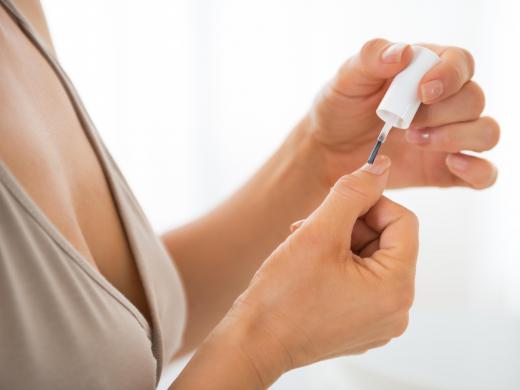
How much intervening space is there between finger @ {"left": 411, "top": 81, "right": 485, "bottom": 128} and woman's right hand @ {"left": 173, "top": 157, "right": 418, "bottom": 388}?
0.63 ft

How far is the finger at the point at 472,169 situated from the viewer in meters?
0.69

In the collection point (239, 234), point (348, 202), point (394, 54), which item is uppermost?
point (394, 54)

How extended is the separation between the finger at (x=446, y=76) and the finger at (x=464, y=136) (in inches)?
2.1

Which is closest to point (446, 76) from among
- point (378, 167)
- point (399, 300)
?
point (378, 167)

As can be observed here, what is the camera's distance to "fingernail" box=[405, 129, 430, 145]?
68cm

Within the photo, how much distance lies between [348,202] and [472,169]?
0.24 meters

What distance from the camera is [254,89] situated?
1.96 meters

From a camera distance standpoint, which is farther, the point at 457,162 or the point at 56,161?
the point at 457,162

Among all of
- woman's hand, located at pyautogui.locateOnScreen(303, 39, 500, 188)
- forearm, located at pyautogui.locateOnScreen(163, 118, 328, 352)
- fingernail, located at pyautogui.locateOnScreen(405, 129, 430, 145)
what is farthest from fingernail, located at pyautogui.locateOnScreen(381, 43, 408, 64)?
forearm, located at pyautogui.locateOnScreen(163, 118, 328, 352)

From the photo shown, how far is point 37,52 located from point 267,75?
4.48 feet

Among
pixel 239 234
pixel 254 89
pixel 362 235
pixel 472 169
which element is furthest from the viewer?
pixel 254 89

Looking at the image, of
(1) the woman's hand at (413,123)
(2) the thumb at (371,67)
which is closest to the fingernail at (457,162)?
(1) the woman's hand at (413,123)

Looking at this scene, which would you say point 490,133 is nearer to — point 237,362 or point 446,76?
point 446,76

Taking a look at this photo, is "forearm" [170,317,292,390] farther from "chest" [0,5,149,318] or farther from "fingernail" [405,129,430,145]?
"fingernail" [405,129,430,145]
